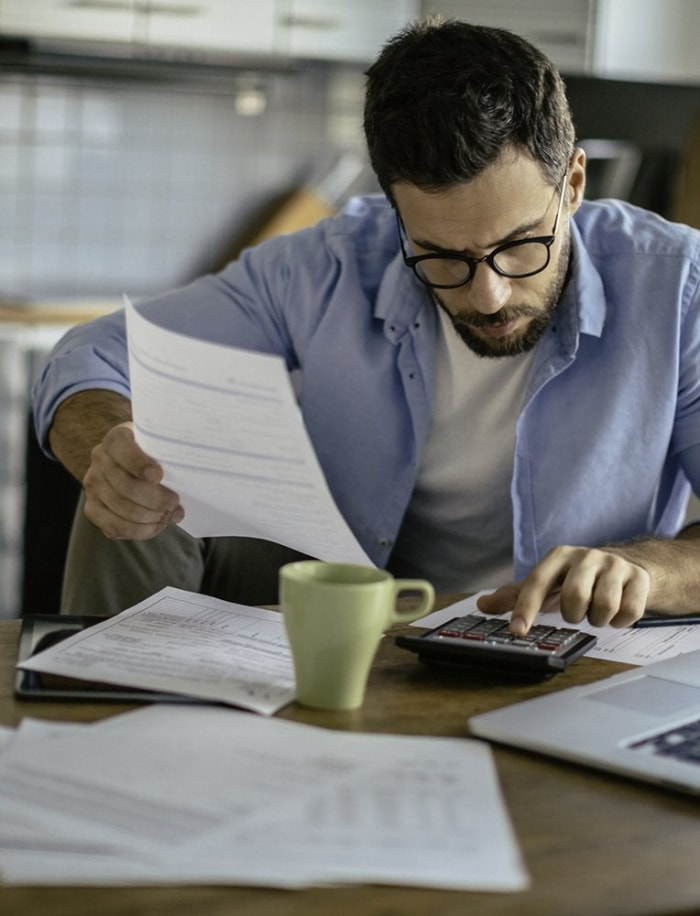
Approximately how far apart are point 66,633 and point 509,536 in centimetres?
77

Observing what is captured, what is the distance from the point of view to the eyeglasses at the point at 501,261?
1.46 metres

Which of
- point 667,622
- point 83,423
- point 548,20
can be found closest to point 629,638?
point 667,622

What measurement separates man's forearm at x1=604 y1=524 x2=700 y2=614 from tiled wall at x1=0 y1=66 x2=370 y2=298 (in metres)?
2.67

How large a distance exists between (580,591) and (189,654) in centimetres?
35

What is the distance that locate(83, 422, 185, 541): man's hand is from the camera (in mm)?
1249

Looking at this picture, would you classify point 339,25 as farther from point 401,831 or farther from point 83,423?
point 401,831

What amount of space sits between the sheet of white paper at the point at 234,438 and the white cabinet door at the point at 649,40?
10.3ft

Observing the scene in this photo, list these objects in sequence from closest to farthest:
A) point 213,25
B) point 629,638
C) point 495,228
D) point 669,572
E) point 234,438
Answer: point 234,438 → point 629,638 → point 669,572 → point 495,228 → point 213,25

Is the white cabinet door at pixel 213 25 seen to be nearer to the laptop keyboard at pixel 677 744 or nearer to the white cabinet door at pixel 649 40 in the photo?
the white cabinet door at pixel 649 40

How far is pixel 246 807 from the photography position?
30.1 inches

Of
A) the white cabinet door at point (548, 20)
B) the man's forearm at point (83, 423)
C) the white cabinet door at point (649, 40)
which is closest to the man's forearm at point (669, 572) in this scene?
the man's forearm at point (83, 423)

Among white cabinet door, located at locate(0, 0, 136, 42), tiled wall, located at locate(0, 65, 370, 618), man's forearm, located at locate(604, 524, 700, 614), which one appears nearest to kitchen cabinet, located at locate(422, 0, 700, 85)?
tiled wall, located at locate(0, 65, 370, 618)

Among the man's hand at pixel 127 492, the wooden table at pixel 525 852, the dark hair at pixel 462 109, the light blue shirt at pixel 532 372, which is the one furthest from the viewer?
the light blue shirt at pixel 532 372

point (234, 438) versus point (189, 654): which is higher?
point (234, 438)
